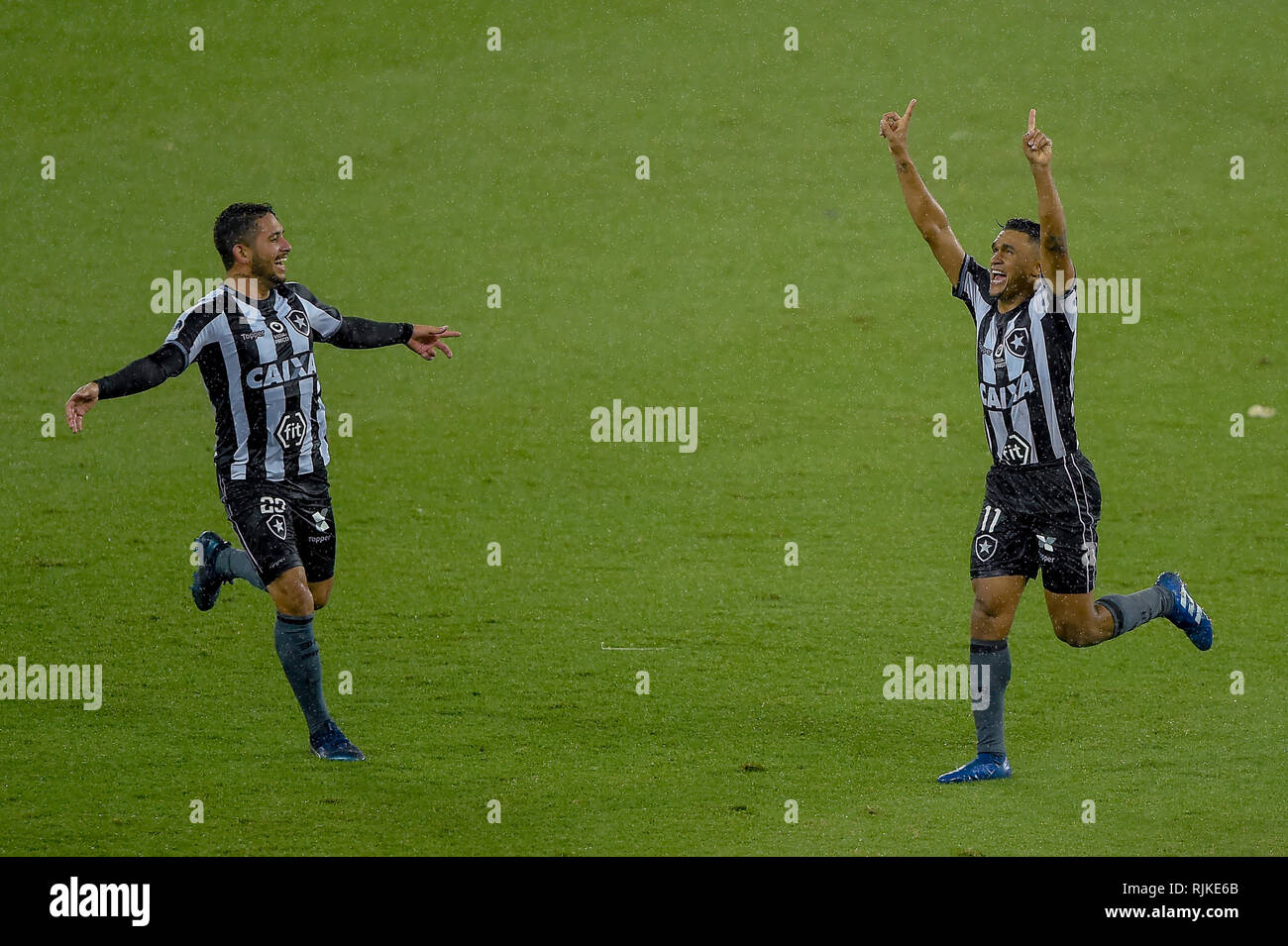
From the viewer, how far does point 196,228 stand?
1712cm

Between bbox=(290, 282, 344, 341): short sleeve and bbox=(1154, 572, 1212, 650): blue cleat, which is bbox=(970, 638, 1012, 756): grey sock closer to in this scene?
bbox=(1154, 572, 1212, 650): blue cleat

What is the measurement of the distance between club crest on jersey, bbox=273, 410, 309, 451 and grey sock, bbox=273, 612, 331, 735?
2.78ft

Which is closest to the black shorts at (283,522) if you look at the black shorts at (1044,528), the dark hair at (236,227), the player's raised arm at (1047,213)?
the dark hair at (236,227)

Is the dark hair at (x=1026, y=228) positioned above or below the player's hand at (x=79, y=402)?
above

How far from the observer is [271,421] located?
7984mm

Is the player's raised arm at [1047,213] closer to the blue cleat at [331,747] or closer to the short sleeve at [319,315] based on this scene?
the short sleeve at [319,315]

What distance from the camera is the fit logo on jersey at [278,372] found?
7.93m

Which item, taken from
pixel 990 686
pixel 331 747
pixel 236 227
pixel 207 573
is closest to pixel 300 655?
pixel 331 747

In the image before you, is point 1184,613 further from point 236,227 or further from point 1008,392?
point 236,227

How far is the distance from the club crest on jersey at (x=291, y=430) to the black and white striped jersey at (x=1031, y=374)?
130 inches

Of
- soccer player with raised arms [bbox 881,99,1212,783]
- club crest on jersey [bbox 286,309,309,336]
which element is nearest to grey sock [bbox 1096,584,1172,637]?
soccer player with raised arms [bbox 881,99,1212,783]

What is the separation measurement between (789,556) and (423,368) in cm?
520

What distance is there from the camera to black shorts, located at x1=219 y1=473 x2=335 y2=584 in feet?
25.8
